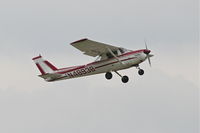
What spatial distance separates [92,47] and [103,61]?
1187 millimetres

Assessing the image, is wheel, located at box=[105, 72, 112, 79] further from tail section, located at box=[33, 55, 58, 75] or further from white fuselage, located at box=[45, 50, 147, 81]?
tail section, located at box=[33, 55, 58, 75]

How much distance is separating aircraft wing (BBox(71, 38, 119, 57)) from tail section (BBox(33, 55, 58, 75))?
13.9 ft

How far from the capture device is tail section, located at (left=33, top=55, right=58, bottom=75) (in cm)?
4369

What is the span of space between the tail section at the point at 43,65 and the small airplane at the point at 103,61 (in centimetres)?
180

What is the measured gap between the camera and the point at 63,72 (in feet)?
136

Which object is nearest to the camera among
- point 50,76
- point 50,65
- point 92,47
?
point 92,47

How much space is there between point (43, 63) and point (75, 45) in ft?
19.3

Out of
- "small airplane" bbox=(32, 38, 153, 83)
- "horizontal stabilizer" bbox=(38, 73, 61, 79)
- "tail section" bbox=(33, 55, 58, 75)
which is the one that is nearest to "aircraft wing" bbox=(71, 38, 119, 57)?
"small airplane" bbox=(32, 38, 153, 83)

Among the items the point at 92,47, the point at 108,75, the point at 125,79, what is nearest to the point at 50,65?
the point at 108,75

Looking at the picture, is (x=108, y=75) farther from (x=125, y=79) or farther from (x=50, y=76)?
(x=50, y=76)

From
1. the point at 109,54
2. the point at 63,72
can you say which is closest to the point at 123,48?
the point at 109,54

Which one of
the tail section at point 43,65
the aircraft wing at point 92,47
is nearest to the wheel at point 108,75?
the aircraft wing at point 92,47

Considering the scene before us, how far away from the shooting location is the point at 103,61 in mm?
40156

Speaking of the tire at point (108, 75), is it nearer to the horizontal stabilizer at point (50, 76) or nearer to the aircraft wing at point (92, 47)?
the aircraft wing at point (92, 47)
